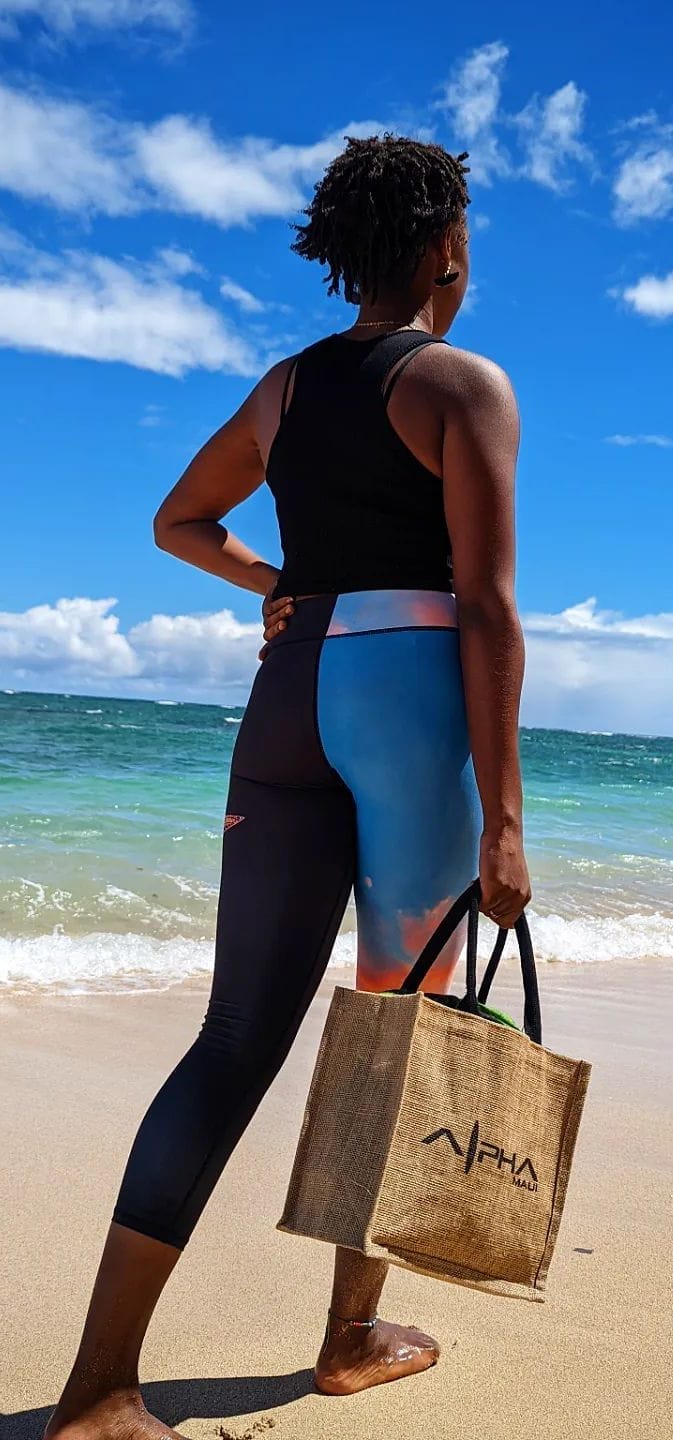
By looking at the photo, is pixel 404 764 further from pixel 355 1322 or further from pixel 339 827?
pixel 355 1322

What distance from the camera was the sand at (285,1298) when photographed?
6.46 ft

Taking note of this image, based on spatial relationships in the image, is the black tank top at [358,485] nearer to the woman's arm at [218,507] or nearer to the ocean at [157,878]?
the woman's arm at [218,507]

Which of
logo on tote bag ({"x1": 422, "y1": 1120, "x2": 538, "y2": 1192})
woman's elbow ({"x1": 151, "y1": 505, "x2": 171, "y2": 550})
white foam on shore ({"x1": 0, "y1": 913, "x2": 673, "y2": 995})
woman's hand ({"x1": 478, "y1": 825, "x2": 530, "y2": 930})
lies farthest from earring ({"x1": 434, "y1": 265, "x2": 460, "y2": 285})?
white foam on shore ({"x1": 0, "y1": 913, "x2": 673, "y2": 995})

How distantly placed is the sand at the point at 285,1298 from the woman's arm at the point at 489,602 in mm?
926

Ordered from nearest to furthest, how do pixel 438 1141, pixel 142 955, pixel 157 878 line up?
pixel 438 1141 → pixel 142 955 → pixel 157 878

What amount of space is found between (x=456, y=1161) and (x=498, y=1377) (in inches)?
31.1

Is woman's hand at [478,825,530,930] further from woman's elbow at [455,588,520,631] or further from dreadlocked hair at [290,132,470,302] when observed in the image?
dreadlocked hair at [290,132,470,302]

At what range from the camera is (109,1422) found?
5.41ft

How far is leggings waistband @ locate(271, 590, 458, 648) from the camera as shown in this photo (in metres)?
1.81

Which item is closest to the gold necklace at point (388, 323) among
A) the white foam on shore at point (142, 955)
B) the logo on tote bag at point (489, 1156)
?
the logo on tote bag at point (489, 1156)

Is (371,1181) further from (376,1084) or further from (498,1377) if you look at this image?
(498,1377)

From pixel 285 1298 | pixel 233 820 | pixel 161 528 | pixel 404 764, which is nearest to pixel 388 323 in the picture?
pixel 161 528

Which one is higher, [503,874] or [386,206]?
[386,206]

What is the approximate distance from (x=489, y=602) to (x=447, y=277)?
2.06 ft
